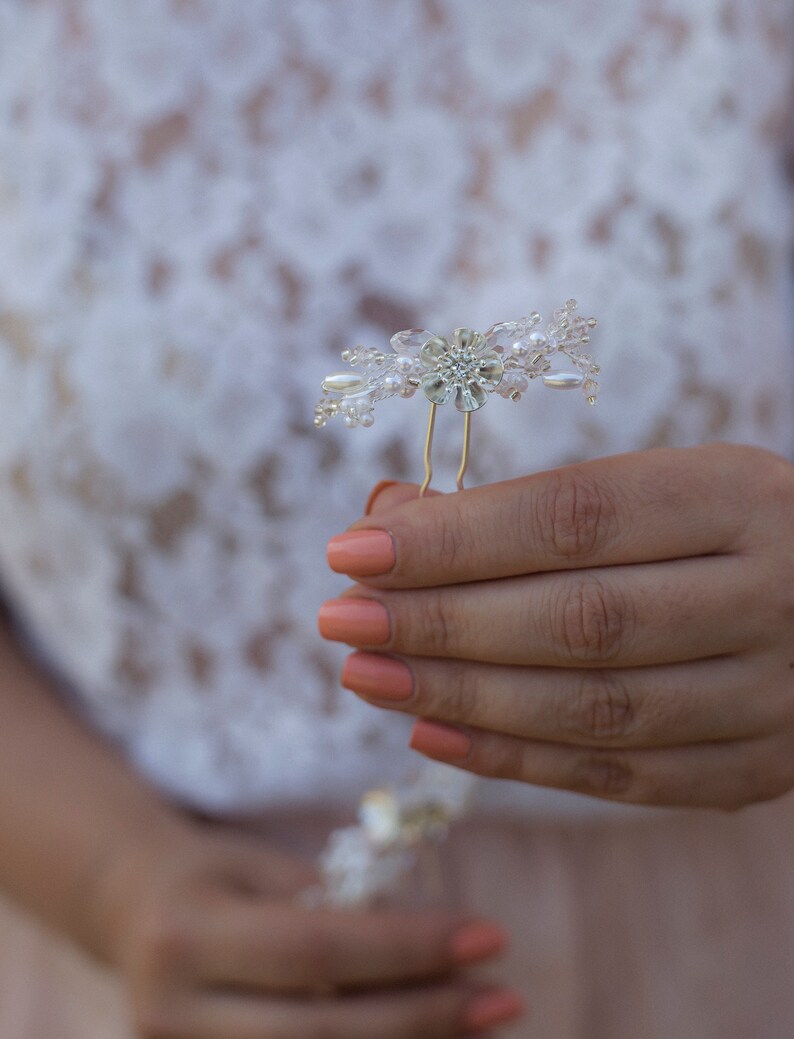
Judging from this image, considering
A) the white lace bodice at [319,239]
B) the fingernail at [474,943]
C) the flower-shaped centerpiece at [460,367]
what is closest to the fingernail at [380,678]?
the flower-shaped centerpiece at [460,367]

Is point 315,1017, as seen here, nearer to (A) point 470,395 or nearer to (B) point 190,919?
(B) point 190,919

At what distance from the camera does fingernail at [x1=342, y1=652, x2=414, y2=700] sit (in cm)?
66

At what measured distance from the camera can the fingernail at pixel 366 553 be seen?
0.61 m

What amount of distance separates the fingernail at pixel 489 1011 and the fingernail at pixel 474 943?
0.15ft

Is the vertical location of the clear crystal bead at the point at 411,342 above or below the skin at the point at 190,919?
above

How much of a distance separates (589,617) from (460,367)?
0.67 ft

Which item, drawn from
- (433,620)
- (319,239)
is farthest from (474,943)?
(319,239)

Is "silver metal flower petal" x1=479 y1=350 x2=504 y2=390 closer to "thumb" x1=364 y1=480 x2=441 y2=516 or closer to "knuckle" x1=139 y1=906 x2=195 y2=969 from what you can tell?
"thumb" x1=364 y1=480 x2=441 y2=516

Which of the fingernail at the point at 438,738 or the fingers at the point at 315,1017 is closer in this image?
the fingernail at the point at 438,738

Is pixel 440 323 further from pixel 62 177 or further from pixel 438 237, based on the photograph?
pixel 62 177

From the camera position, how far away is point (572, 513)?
0.59 m

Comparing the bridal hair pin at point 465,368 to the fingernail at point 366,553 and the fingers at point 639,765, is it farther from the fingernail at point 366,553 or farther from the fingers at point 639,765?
the fingers at point 639,765

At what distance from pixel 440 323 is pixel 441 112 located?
0.26 meters

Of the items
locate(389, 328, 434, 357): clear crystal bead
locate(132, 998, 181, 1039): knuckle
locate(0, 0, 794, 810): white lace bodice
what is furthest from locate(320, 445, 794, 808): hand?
locate(132, 998, 181, 1039): knuckle
